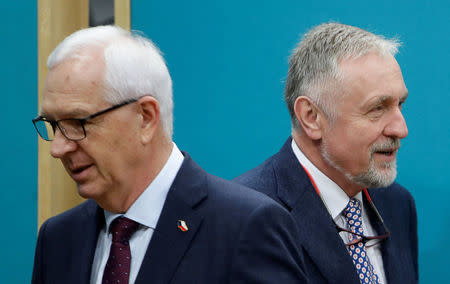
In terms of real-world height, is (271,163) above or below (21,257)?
above

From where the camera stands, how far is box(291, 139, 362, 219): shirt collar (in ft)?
5.64

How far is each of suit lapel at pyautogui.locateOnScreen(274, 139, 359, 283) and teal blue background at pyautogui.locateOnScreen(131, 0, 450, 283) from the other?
0.43 meters

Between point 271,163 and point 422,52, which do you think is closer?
point 271,163

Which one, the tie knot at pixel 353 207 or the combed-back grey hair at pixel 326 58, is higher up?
the combed-back grey hair at pixel 326 58

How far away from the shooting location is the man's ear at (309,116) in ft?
5.69

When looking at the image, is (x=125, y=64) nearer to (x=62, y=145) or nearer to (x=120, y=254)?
(x=62, y=145)

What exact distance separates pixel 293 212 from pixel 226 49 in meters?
0.75

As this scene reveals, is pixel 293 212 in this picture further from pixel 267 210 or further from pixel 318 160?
pixel 267 210

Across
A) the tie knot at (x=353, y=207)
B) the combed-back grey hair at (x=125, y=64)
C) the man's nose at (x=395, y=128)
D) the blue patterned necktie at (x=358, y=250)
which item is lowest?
the blue patterned necktie at (x=358, y=250)

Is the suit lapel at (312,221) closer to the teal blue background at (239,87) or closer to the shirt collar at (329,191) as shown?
the shirt collar at (329,191)

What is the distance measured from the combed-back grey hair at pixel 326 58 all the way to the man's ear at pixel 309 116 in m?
0.02

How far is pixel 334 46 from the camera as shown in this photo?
174 centimetres

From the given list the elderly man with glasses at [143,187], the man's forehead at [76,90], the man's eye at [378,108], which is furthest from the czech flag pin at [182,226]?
the man's eye at [378,108]

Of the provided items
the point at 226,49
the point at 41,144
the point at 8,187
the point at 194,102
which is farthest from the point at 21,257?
the point at 226,49
